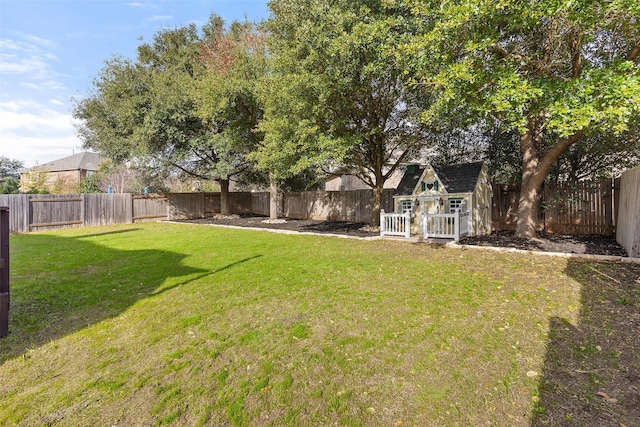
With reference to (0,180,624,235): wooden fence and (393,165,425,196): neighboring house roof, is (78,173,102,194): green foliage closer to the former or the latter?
(0,180,624,235): wooden fence

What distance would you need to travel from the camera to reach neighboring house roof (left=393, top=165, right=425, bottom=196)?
468 inches

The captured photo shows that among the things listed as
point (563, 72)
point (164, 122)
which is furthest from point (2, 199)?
point (563, 72)

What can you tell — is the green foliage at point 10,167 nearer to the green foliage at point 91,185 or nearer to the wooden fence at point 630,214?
the green foliage at point 91,185

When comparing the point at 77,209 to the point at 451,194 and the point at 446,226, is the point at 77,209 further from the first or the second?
the point at 451,194

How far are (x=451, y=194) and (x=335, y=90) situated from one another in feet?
17.6

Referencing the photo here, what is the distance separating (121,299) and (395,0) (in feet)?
30.4

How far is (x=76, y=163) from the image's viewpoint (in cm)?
3694

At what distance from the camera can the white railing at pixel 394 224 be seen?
10.4 meters

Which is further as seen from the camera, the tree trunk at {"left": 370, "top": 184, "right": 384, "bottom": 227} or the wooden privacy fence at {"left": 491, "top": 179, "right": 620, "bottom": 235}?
the tree trunk at {"left": 370, "top": 184, "right": 384, "bottom": 227}

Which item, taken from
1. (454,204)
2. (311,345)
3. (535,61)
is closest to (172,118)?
(454,204)

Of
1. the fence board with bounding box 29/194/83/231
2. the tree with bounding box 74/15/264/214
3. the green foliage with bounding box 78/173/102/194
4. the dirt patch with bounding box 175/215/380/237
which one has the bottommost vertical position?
the dirt patch with bounding box 175/215/380/237

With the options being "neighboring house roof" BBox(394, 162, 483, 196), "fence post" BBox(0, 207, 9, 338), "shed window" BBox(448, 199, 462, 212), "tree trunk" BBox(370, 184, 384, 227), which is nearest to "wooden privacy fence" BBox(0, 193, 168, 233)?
"tree trunk" BBox(370, 184, 384, 227)

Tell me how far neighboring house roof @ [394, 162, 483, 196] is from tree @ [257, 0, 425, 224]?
1.09 m

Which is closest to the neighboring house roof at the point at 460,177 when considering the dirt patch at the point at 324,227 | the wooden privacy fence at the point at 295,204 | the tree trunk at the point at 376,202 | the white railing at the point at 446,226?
the white railing at the point at 446,226
